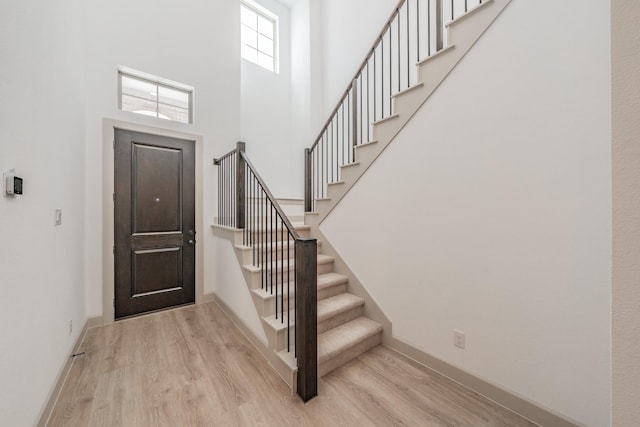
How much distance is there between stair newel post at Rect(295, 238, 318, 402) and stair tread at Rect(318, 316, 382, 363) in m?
0.25

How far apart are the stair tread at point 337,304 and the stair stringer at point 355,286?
73 mm

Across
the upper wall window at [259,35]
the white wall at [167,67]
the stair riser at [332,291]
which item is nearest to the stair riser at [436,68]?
the stair riser at [332,291]

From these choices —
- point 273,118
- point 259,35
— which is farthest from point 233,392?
point 259,35

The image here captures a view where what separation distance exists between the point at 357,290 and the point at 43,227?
2.59m

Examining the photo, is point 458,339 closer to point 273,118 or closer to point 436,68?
point 436,68

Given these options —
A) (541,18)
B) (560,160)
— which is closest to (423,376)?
(560,160)

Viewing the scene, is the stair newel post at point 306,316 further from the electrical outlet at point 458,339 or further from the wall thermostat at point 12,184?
the wall thermostat at point 12,184

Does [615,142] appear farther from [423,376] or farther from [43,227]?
[43,227]

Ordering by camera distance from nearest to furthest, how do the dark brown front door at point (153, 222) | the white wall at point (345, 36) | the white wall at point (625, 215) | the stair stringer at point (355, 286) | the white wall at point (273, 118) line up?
the white wall at point (625, 215), the stair stringer at point (355, 286), the dark brown front door at point (153, 222), the white wall at point (345, 36), the white wall at point (273, 118)

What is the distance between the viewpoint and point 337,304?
2469mm

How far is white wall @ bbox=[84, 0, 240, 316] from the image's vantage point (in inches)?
107

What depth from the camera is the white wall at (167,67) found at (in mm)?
2707

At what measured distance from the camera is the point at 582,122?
4.55ft

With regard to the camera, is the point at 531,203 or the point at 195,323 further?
the point at 195,323
